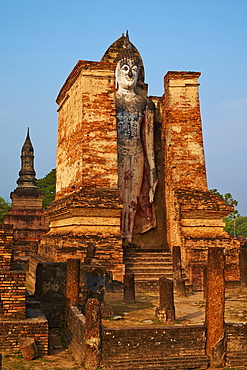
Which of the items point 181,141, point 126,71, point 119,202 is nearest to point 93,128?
point 119,202

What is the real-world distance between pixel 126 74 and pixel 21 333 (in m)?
13.3

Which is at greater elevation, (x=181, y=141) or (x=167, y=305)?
(x=181, y=141)

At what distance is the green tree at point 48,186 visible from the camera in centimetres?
3403

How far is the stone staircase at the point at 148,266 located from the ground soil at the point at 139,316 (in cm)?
60

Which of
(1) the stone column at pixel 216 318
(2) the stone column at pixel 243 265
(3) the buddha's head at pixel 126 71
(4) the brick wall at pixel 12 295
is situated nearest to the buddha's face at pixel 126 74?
(3) the buddha's head at pixel 126 71

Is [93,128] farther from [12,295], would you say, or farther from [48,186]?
[48,186]

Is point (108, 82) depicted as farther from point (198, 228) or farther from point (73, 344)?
point (73, 344)

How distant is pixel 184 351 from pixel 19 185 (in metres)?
25.4

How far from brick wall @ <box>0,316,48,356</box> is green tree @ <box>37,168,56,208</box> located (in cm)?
2645

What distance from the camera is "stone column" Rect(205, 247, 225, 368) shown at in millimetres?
7219

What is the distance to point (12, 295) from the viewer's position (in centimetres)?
771

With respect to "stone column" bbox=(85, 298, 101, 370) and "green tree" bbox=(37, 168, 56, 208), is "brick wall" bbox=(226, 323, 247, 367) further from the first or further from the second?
A: "green tree" bbox=(37, 168, 56, 208)

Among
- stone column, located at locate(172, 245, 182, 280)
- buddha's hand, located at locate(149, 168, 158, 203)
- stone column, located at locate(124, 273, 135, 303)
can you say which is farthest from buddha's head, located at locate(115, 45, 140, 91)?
stone column, located at locate(124, 273, 135, 303)

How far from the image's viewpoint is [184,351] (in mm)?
7172
